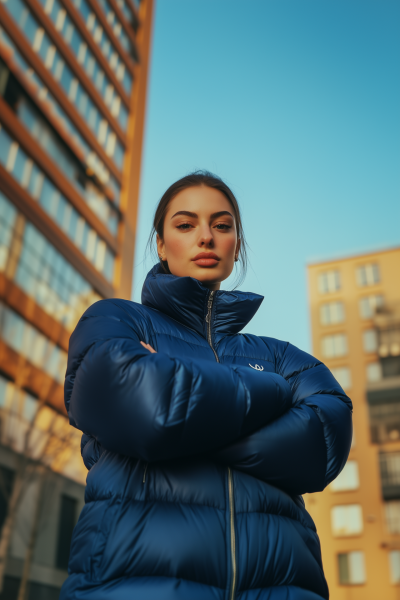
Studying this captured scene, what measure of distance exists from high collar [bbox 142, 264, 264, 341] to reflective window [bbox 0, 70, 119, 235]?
2022 centimetres

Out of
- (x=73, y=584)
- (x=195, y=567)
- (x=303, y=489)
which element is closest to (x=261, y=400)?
(x=303, y=489)

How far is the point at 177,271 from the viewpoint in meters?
1.70

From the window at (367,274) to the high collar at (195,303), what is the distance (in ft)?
131

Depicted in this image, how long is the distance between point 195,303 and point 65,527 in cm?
1958

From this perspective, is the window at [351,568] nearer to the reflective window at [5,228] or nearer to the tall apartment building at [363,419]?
the tall apartment building at [363,419]

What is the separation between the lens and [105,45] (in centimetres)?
2938

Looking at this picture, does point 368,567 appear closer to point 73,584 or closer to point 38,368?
point 38,368

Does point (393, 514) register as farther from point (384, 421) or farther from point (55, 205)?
point (55, 205)

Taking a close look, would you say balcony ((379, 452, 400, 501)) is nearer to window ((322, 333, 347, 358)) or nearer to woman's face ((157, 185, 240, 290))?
window ((322, 333, 347, 358))

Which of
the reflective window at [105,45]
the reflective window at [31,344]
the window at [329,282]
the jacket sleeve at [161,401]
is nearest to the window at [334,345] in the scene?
the window at [329,282]

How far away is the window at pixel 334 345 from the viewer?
128 feet

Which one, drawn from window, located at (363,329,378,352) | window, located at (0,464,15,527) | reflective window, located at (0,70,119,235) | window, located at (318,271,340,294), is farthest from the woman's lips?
window, located at (318,271,340,294)

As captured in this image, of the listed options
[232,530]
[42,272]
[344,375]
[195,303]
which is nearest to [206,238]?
[195,303]

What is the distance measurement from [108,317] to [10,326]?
17511 millimetres
